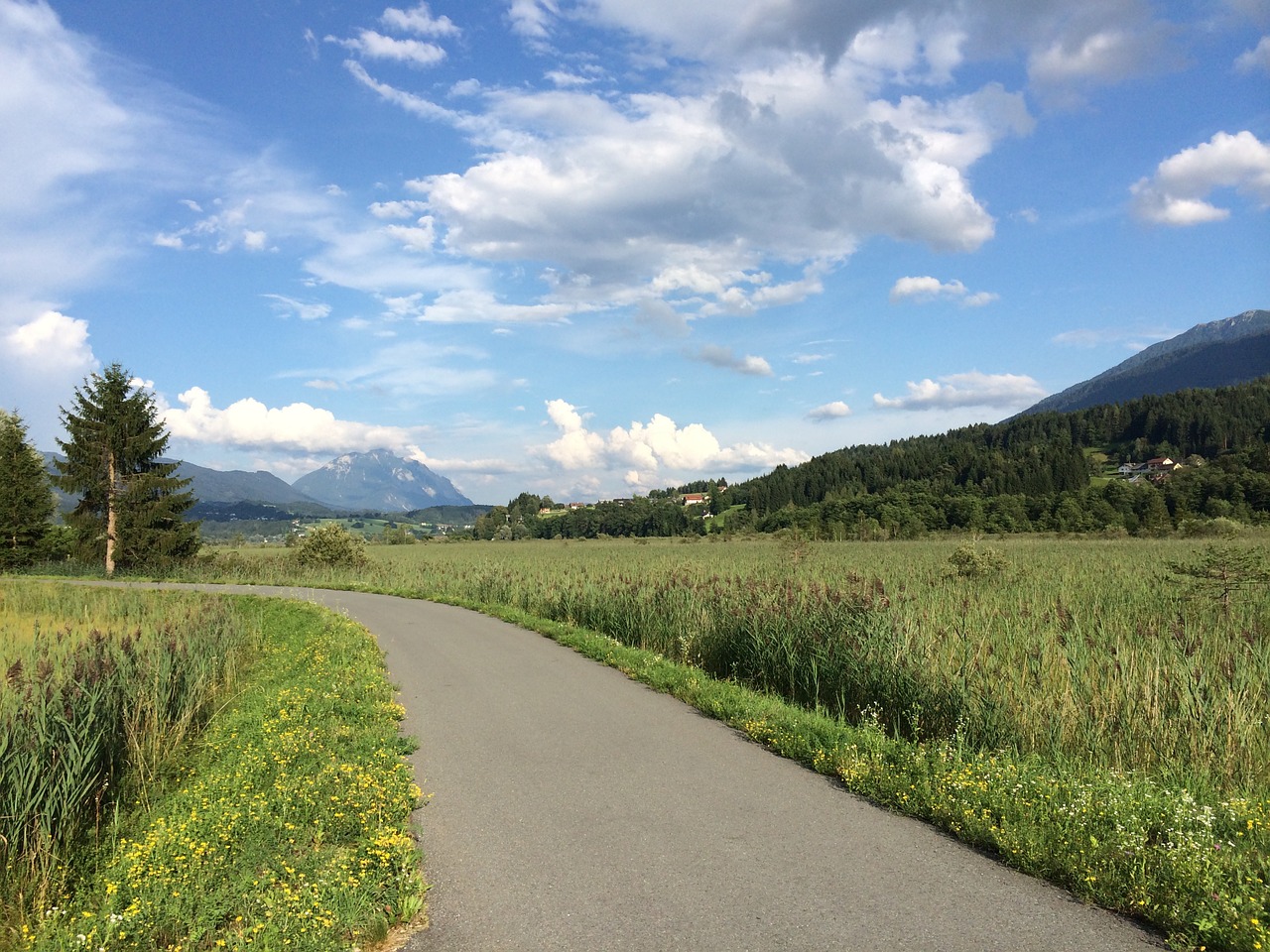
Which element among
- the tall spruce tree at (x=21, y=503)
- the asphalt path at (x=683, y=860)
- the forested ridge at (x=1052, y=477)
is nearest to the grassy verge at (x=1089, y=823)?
the asphalt path at (x=683, y=860)

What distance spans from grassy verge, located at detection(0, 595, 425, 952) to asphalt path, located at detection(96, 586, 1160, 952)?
33cm

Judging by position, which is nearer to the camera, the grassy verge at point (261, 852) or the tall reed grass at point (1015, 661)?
the grassy verge at point (261, 852)

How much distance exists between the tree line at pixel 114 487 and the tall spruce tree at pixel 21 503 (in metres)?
0.05

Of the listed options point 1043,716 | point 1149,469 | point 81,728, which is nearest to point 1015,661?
point 1043,716

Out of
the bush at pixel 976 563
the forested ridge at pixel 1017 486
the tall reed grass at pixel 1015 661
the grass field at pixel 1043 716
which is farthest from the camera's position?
the forested ridge at pixel 1017 486

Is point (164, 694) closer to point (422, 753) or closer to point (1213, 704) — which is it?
point (422, 753)

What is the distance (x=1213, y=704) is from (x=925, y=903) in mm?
4493

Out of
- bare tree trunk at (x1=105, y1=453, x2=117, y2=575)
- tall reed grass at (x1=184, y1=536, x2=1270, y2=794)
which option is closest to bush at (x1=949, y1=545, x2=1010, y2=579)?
tall reed grass at (x1=184, y1=536, x2=1270, y2=794)

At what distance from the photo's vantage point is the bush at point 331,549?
131 feet

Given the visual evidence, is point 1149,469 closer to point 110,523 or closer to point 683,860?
point 110,523

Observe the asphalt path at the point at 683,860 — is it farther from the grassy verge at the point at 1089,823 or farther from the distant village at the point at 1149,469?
the distant village at the point at 1149,469

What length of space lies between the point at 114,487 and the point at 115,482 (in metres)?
0.30

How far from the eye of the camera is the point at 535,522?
134250 millimetres

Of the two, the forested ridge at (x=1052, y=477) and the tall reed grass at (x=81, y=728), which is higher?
the forested ridge at (x=1052, y=477)
